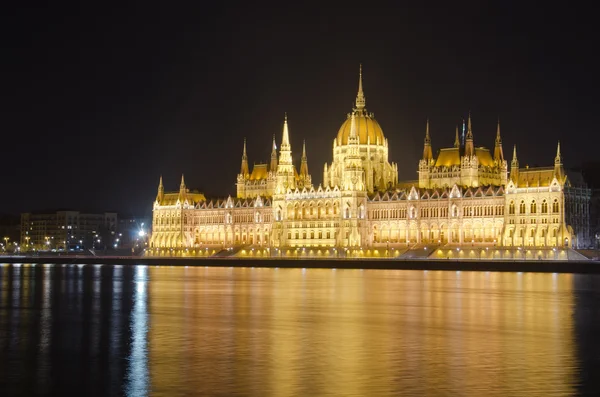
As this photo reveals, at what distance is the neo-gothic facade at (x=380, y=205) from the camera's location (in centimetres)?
12225

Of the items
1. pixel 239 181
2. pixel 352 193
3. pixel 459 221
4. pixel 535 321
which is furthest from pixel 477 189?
pixel 535 321

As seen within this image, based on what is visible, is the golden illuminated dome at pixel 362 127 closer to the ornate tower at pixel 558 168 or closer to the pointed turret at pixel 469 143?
the pointed turret at pixel 469 143

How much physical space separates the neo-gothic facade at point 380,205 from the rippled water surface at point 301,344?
201 feet

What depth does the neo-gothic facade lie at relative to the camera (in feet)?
401

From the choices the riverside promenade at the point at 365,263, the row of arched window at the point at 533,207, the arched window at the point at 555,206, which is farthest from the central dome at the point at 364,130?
the arched window at the point at 555,206

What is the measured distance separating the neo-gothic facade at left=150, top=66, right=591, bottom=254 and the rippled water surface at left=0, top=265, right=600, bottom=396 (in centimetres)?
6118

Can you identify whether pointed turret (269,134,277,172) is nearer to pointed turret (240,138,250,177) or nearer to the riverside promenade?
pointed turret (240,138,250,177)

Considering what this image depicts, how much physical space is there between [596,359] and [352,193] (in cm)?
11019

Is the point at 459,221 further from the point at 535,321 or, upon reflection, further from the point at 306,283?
the point at 535,321

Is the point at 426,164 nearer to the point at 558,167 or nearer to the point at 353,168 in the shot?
the point at 353,168

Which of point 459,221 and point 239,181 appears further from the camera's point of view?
point 239,181

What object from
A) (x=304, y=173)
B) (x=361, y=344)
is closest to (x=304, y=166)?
(x=304, y=173)

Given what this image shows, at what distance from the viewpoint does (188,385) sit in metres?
26.1

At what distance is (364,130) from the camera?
5856 inches
